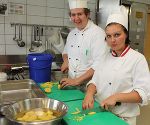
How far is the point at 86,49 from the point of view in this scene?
1.80 m

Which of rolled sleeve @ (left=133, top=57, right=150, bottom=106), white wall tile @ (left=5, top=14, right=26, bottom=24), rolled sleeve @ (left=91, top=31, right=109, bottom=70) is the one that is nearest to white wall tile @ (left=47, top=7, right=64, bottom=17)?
white wall tile @ (left=5, top=14, right=26, bottom=24)

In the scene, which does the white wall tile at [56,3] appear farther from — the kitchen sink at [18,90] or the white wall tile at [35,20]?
the kitchen sink at [18,90]

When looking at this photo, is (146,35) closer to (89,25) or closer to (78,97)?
(89,25)

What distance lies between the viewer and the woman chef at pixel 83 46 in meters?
1.70

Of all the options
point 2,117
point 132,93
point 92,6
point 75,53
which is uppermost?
point 92,6

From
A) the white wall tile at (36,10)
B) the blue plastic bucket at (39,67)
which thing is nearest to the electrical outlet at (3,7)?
the white wall tile at (36,10)

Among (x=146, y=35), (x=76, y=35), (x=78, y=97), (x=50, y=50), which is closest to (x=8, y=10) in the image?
(x=50, y=50)

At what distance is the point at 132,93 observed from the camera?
3.93 ft

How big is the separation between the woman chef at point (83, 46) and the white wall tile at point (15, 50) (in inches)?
29.3

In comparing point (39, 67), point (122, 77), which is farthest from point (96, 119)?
point (39, 67)

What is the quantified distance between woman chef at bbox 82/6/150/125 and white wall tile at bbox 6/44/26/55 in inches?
51.0

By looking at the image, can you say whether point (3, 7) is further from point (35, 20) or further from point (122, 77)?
point (122, 77)

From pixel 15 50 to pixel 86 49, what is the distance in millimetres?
986

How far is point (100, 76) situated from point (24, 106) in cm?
55
